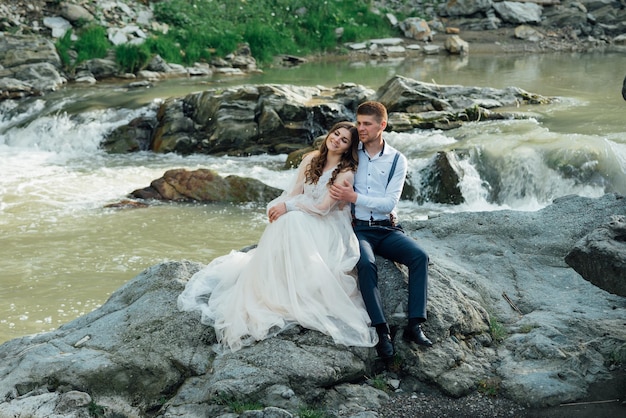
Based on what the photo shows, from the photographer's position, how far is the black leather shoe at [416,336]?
17.5 feet

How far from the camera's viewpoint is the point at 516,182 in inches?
547

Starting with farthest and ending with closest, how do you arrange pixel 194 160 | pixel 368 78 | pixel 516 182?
1. pixel 368 78
2. pixel 194 160
3. pixel 516 182

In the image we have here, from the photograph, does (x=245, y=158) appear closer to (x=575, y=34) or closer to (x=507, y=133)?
(x=507, y=133)

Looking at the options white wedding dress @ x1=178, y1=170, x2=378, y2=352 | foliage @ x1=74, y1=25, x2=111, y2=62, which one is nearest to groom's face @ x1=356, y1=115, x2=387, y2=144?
white wedding dress @ x1=178, y1=170, x2=378, y2=352

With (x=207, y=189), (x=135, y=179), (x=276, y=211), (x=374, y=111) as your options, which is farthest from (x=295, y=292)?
(x=135, y=179)

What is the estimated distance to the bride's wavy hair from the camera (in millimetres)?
5930

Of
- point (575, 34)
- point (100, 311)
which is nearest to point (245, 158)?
point (100, 311)

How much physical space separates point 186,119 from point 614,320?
46.6ft

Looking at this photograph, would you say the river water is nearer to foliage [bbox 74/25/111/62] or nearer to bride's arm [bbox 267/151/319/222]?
foliage [bbox 74/25/111/62]

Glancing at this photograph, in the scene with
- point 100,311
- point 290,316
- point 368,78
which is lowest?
point 368,78

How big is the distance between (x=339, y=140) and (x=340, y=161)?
0.18 meters

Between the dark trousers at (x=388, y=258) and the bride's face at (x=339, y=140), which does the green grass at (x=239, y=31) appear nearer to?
the bride's face at (x=339, y=140)

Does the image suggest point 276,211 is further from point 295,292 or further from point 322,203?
point 295,292

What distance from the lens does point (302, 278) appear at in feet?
17.8
